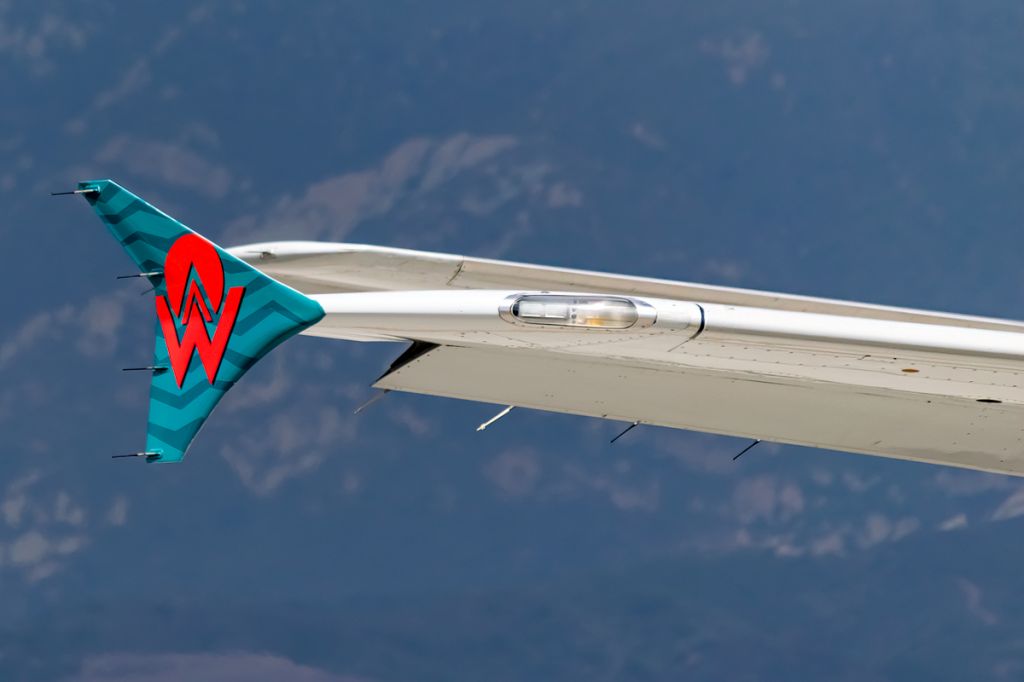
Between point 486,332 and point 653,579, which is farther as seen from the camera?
point 653,579

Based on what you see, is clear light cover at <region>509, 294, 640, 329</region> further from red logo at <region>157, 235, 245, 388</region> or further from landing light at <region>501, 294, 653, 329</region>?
red logo at <region>157, 235, 245, 388</region>

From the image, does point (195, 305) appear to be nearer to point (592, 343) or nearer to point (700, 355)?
point (592, 343)

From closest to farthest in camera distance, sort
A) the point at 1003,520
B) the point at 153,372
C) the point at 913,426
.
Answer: the point at 153,372
the point at 913,426
the point at 1003,520

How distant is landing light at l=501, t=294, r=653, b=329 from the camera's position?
11.6 m

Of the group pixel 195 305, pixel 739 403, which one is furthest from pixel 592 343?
pixel 195 305

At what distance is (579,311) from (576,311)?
0.04 m

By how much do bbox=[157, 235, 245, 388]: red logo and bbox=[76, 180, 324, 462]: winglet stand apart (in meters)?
0.01

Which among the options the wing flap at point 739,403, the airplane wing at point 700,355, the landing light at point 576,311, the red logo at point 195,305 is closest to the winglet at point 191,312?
the red logo at point 195,305

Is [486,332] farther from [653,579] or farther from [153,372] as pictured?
[653,579]

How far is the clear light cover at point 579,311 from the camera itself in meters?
11.6

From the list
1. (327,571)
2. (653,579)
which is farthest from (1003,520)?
(327,571)

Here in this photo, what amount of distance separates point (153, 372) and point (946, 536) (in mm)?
46244

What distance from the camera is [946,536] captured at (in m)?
50.5

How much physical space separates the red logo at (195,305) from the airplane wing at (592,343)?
0.09ft
